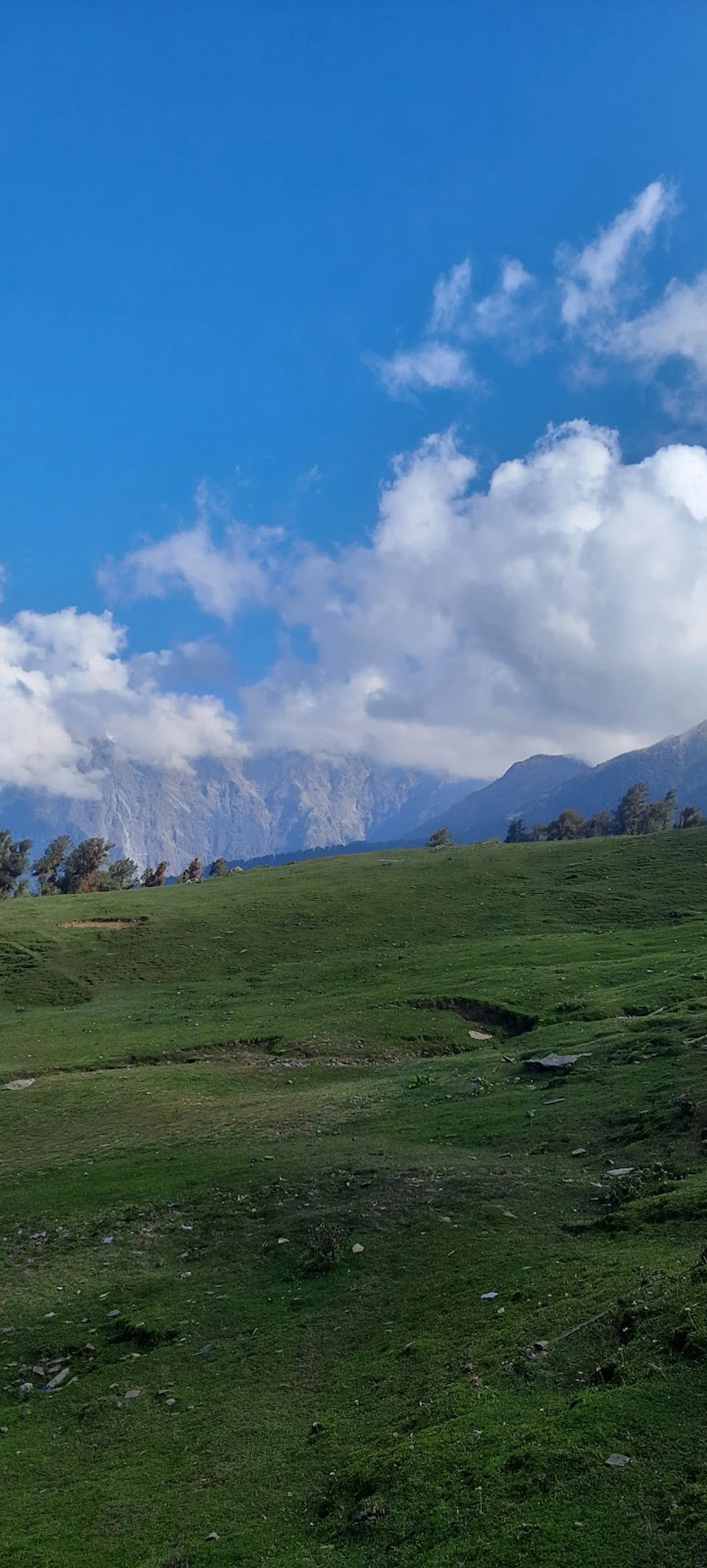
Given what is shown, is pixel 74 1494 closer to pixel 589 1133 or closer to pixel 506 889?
pixel 589 1133

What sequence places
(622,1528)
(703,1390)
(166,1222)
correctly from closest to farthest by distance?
1. (622,1528)
2. (703,1390)
3. (166,1222)

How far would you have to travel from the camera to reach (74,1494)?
37.9 feet

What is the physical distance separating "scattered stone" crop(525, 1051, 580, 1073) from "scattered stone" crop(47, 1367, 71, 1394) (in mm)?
16418

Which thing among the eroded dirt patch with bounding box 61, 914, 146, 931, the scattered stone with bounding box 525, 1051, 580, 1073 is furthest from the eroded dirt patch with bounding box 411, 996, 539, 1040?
the eroded dirt patch with bounding box 61, 914, 146, 931

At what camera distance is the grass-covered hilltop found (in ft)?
30.2

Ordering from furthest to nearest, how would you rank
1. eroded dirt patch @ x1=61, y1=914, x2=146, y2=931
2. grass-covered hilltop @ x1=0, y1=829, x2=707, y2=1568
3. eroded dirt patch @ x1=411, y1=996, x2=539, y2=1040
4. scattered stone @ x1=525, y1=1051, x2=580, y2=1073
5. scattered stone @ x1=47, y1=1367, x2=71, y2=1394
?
eroded dirt patch @ x1=61, y1=914, x2=146, y2=931
eroded dirt patch @ x1=411, y1=996, x2=539, y2=1040
scattered stone @ x1=525, y1=1051, x2=580, y2=1073
scattered stone @ x1=47, y1=1367, x2=71, y2=1394
grass-covered hilltop @ x1=0, y1=829, x2=707, y2=1568

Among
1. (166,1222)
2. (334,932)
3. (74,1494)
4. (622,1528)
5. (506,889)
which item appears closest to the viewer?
(622,1528)

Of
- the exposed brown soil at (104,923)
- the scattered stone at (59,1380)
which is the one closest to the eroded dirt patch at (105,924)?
the exposed brown soil at (104,923)

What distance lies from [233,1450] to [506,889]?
52792 millimetres

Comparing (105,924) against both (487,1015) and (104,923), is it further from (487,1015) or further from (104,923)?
(487,1015)

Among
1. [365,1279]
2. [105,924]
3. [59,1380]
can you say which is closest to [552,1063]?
[365,1279]

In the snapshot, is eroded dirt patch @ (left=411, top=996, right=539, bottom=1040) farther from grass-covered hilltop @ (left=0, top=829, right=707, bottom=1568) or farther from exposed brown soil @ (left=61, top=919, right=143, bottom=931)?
exposed brown soil @ (left=61, top=919, right=143, bottom=931)

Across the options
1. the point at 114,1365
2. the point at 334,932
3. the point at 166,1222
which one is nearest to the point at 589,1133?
the point at 166,1222

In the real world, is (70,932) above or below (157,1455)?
above
